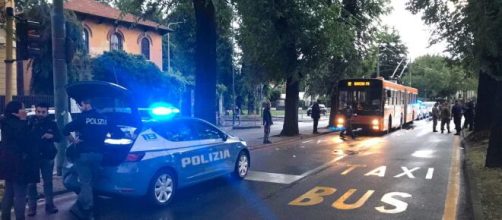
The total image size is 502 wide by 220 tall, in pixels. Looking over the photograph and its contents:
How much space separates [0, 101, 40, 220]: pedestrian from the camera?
6.55m

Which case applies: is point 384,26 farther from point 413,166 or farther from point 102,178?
point 102,178

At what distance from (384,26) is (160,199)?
23.1m

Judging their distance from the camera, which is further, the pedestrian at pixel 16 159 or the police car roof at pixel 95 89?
the police car roof at pixel 95 89

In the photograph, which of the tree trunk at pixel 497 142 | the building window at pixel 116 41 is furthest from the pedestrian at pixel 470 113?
the building window at pixel 116 41

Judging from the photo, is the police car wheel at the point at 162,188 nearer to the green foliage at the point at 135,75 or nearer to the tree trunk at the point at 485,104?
the tree trunk at the point at 485,104

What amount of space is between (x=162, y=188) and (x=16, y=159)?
94.1 inches

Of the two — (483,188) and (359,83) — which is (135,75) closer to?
(359,83)

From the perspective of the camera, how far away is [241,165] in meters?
11.0

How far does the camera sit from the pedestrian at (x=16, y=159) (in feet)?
21.5

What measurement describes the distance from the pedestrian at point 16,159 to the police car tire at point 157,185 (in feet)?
5.70

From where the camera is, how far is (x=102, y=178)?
7621mm

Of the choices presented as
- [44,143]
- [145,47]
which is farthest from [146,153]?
[145,47]

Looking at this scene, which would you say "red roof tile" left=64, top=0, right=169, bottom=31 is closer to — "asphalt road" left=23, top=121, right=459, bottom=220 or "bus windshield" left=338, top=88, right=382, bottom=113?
"bus windshield" left=338, top=88, right=382, bottom=113

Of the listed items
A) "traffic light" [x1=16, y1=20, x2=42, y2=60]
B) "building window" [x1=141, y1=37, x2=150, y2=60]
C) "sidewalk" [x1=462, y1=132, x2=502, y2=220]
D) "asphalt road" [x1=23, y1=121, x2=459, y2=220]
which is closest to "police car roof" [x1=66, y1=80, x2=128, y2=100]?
"asphalt road" [x1=23, y1=121, x2=459, y2=220]
